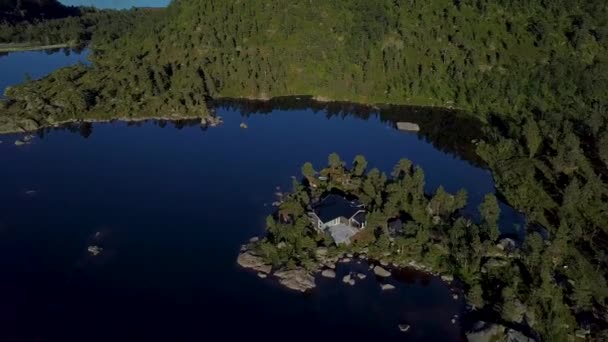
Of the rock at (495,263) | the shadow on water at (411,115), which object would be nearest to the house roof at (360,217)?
the rock at (495,263)

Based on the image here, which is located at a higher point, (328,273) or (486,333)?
(328,273)

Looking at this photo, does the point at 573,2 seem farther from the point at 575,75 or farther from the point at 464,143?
the point at 464,143

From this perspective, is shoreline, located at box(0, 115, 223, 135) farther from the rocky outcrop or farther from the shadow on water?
the rocky outcrop

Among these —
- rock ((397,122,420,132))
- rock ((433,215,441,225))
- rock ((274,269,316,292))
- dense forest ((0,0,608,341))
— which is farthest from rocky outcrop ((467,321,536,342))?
rock ((397,122,420,132))

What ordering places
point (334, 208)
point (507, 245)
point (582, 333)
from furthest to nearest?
point (334, 208), point (507, 245), point (582, 333)

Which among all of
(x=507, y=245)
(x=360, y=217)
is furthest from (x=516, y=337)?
(x=360, y=217)

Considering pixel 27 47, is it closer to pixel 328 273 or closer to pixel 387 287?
pixel 328 273
